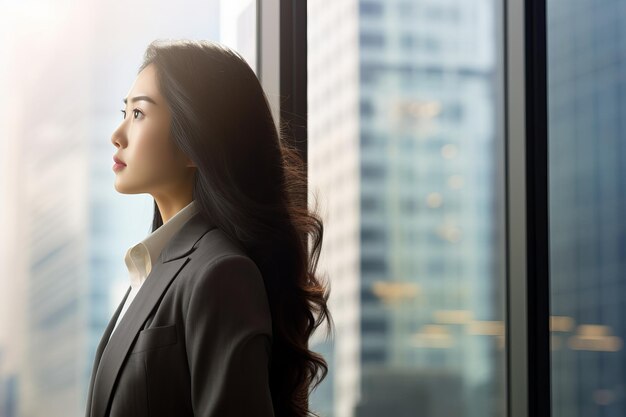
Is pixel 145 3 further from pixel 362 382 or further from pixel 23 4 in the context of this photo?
pixel 362 382

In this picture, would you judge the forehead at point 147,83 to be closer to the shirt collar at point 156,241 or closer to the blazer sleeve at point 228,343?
the shirt collar at point 156,241

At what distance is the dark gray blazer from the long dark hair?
0.06 meters

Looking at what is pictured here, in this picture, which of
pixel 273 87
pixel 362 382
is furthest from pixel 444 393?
pixel 273 87

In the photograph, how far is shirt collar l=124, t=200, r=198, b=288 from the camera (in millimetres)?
1479

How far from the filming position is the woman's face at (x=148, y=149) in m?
1.44

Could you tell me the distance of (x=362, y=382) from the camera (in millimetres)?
2320

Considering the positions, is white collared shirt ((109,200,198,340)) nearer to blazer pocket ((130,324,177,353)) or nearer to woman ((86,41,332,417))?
woman ((86,41,332,417))

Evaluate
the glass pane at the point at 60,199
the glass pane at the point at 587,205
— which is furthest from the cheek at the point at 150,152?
the glass pane at the point at 587,205

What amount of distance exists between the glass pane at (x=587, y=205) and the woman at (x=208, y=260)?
131 centimetres

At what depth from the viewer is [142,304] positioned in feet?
4.50

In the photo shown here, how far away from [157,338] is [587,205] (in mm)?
1745

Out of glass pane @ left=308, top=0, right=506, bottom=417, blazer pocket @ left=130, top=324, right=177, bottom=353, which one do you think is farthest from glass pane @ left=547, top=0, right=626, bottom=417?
blazer pocket @ left=130, top=324, right=177, bottom=353

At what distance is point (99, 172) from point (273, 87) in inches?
17.4

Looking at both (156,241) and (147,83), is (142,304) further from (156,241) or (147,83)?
(147,83)
